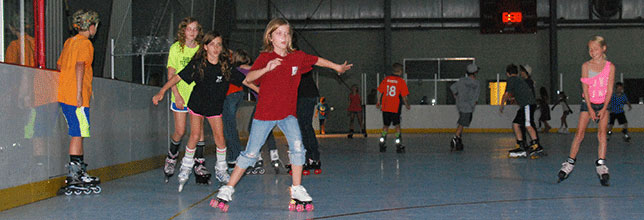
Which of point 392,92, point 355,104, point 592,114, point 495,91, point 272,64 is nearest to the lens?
point 272,64

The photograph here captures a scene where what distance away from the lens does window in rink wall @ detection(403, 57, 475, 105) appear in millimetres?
25859

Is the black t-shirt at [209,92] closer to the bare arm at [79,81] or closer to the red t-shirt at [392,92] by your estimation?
the bare arm at [79,81]

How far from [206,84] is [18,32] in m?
1.43

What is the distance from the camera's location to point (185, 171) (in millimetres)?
6277

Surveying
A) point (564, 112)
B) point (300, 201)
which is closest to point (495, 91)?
point (564, 112)

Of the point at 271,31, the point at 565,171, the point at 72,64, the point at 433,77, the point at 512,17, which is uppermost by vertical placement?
the point at 512,17

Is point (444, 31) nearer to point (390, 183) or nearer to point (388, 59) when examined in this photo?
point (388, 59)

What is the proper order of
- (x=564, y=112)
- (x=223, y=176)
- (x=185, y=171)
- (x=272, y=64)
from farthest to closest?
(x=564, y=112), (x=223, y=176), (x=185, y=171), (x=272, y=64)

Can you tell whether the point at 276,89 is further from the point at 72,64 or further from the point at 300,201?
the point at 72,64

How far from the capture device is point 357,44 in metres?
28.2

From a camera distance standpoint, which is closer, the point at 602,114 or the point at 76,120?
the point at 76,120

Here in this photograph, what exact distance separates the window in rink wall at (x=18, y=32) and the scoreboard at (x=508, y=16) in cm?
1985

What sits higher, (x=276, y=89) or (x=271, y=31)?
(x=271, y=31)

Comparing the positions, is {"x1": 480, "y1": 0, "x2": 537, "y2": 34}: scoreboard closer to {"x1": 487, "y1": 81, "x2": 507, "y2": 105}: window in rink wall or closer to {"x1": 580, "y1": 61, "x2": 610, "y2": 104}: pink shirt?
{"x1": 487, "y1": 81, "x2": 507, "y2": 105}: window in rink wall
